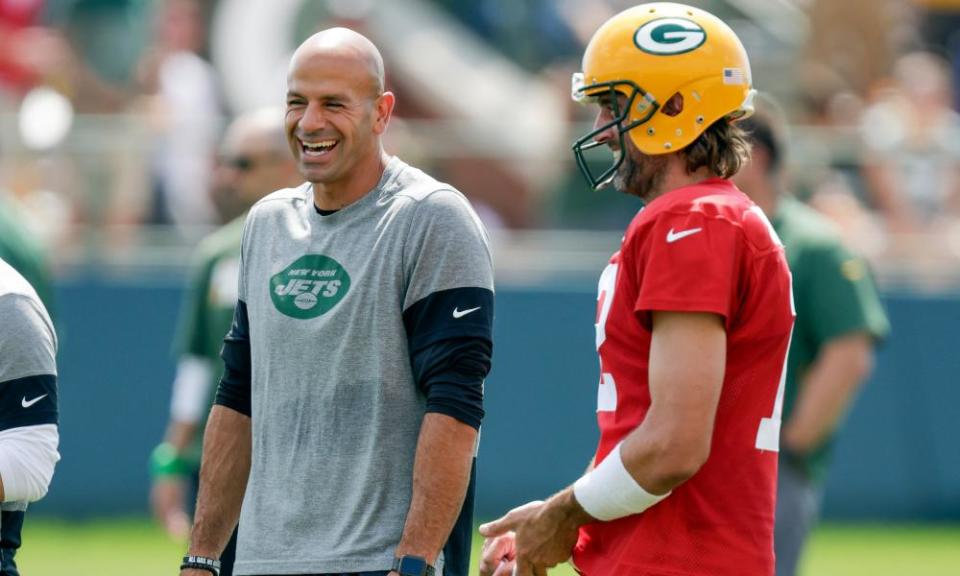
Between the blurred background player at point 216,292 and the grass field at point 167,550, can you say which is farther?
the grass field at point 167,550

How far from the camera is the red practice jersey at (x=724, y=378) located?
420 centimetres

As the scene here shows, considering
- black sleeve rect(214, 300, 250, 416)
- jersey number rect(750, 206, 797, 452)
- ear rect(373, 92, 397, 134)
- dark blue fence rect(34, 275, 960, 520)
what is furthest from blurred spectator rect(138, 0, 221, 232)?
jersey number rect(750, 206, 797, 452)

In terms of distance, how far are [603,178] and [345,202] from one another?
0.76m

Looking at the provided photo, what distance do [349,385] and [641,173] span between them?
98cm

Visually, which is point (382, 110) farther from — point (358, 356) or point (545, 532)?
point (545, 532)

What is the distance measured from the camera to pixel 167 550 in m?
11.9

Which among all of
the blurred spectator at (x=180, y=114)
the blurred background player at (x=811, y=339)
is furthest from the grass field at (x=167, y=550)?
the blurred background player at (x=811, y=339)

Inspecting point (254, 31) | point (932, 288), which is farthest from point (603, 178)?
point (254, 31)

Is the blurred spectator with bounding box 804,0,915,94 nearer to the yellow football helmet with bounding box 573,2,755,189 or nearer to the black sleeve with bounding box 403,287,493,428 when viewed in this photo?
the yellow football helmet with bounding box 573,2,755,189

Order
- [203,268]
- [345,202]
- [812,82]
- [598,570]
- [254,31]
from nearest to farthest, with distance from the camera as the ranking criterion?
[598,570] < [345,202] < [203,268] < [812,82] < [254,31]

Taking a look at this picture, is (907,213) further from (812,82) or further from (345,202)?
(345,202)

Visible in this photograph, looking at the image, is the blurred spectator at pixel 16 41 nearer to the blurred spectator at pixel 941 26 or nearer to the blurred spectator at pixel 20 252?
the blurred spectator at pixel 20 252

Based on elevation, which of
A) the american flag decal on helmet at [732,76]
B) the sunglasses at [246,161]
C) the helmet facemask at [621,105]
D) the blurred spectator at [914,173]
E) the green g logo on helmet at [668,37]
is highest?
the blurred spectator at [914,173]

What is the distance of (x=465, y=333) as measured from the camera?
463cm
